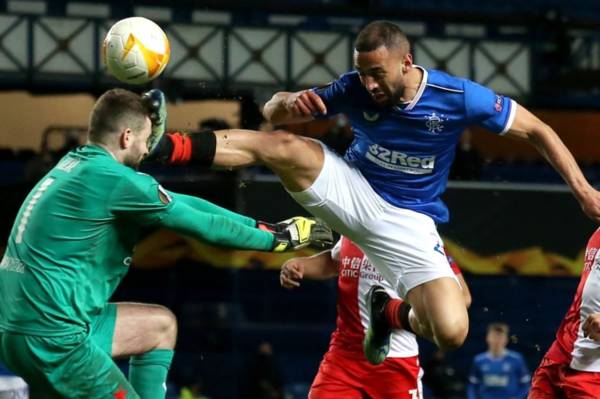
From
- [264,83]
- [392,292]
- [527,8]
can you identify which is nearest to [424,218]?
[392,292]

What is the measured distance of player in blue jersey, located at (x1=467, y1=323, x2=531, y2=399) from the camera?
1394 cm

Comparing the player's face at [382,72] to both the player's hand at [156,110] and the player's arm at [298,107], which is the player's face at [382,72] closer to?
the player's arm at [298,107]

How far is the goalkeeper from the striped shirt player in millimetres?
2322

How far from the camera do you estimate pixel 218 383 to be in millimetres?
→ 14641

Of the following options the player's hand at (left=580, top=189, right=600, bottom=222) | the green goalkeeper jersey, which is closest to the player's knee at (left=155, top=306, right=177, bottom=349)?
the green goalkeeper jersey

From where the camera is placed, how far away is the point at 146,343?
5.43 m

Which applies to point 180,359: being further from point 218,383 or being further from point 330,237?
point 330,237

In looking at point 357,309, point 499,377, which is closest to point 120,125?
point 357,309

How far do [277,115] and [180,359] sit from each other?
883cm

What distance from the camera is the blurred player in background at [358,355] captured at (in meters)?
6.93

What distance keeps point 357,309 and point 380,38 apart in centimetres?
169

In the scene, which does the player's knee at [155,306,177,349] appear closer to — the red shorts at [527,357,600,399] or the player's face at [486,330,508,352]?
the red shorts at [527,357,600,399]

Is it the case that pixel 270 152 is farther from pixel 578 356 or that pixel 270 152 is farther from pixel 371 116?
pixel 578 356

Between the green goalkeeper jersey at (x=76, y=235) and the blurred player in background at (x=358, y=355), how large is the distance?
188 cm
